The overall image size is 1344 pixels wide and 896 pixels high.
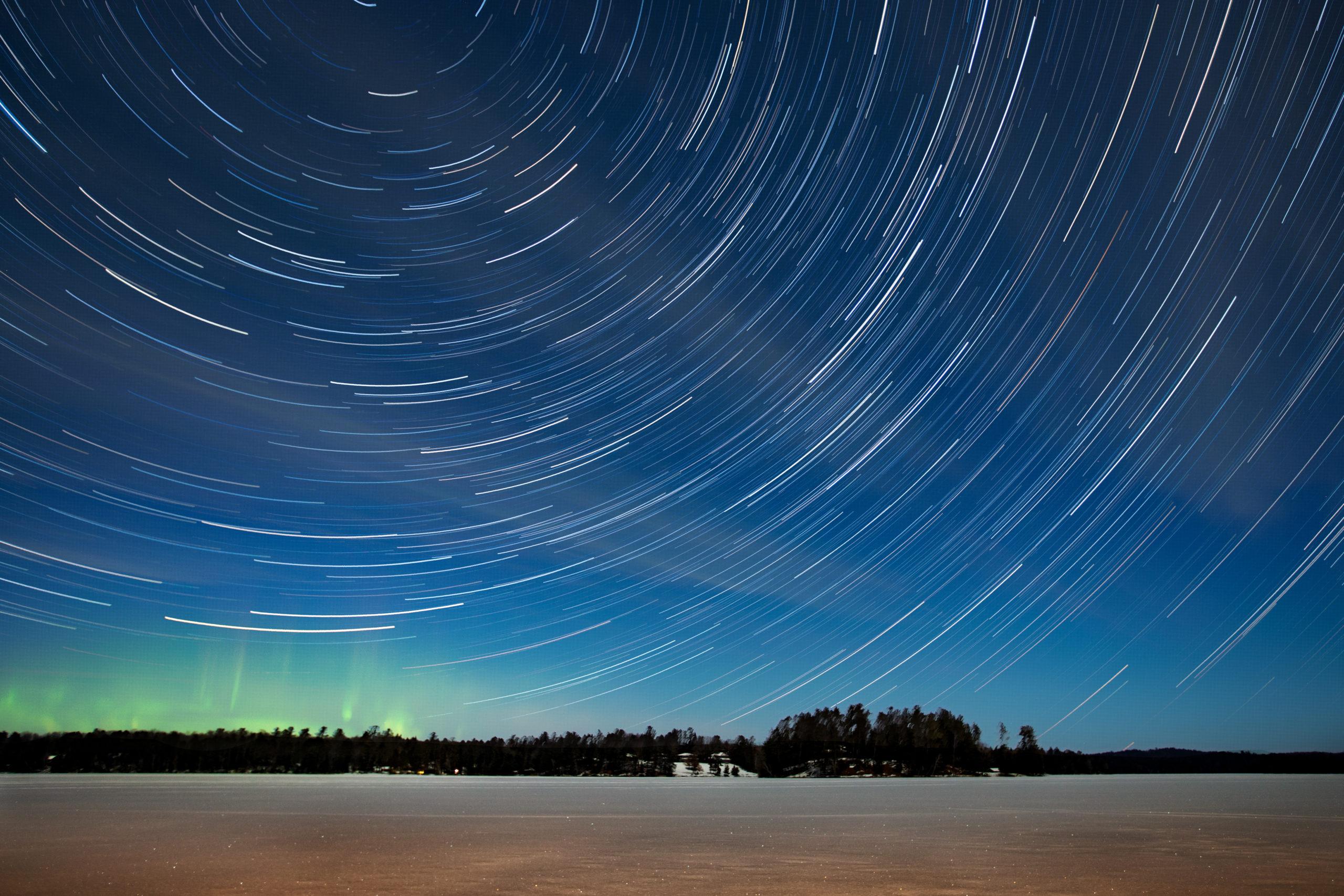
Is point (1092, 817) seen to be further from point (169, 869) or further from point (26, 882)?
point (26, 882)

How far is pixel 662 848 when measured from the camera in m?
23.7

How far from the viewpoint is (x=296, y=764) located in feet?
598

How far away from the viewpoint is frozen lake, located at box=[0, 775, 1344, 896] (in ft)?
54.1

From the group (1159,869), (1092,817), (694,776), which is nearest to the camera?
(1159,869)

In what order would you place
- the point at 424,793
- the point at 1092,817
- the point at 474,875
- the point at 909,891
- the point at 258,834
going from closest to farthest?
the point at 909,891 < the point at 474,875 < the point at 258,834 < the point at 1092,817 < the point at 424,793

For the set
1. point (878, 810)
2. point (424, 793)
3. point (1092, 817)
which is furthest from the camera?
point (424, 793)

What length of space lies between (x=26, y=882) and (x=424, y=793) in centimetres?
5720

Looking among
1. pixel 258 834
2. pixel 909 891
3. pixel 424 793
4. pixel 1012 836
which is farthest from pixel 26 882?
pixel 424 793

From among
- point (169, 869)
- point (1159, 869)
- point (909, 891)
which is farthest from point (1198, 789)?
point (169, 869)

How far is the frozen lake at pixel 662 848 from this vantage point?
16484 mm

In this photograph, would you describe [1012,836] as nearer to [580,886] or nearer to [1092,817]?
[1092,817]

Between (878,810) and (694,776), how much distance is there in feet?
470

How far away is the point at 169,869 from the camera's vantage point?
1839cm

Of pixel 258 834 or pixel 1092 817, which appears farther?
pixel 1092 817
